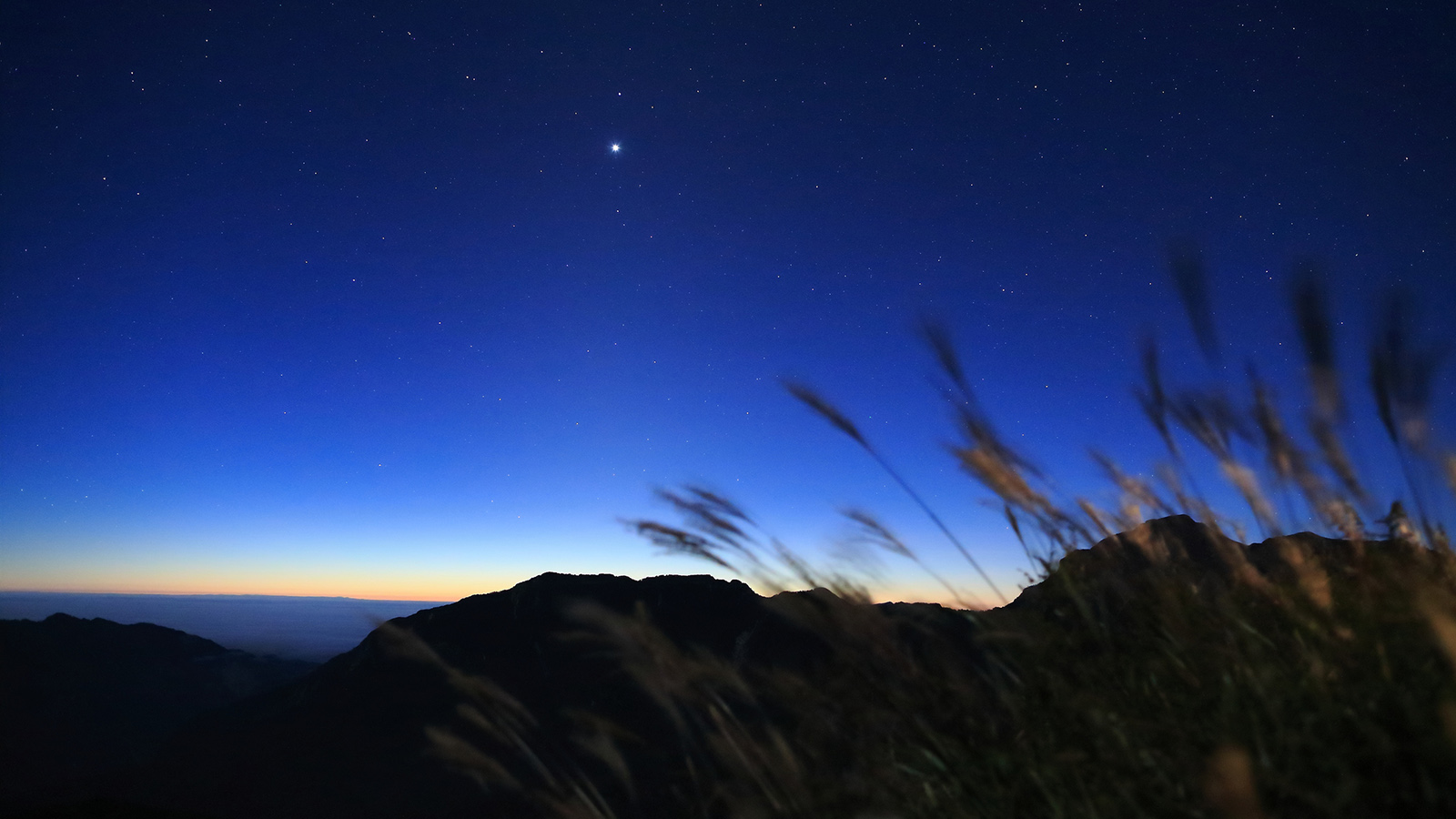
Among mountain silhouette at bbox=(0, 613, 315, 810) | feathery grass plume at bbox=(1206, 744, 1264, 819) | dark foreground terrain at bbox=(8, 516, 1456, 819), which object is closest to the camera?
feathery grass plume at bbox=(1206, 744, 1264, 819)

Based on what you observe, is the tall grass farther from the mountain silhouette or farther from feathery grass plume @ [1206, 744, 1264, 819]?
the mountain silhouette

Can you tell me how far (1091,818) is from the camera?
1.33 m

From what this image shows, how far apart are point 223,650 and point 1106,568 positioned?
19724 cm

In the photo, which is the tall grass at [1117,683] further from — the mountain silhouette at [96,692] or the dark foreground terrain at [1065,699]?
the mountain silhouette at [96,692]

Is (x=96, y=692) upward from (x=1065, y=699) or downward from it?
downward

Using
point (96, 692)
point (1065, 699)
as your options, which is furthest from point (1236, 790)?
point (96, 692)

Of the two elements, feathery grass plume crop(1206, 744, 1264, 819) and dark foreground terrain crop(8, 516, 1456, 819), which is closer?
feathery grass plume crop(1206, 744, 1264, 819)

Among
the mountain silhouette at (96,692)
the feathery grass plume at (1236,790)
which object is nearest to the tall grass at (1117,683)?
→ the feathery grass plume at (1236,790)

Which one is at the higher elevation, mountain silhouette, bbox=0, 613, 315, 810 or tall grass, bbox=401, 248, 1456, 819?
tall grass, bbox=401, 248, 1456, 819

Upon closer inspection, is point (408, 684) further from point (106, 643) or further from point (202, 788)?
point (106, 643)

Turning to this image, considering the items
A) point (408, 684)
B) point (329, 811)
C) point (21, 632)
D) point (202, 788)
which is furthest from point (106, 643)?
point (329, 811)

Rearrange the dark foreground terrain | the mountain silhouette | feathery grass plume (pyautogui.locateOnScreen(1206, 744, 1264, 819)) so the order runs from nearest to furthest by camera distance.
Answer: feathery grass plume (pyautogui.locateOnScreen(1206, 744, 1264, 819))
the dark foreground terrain
the mountain silhouette

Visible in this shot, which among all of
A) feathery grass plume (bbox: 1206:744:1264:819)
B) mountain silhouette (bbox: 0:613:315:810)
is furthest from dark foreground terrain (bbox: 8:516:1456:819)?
mountain silhouette (bbox: 0:613:315:810)

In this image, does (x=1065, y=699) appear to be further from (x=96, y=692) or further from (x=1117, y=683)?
(x=96, y=692)
